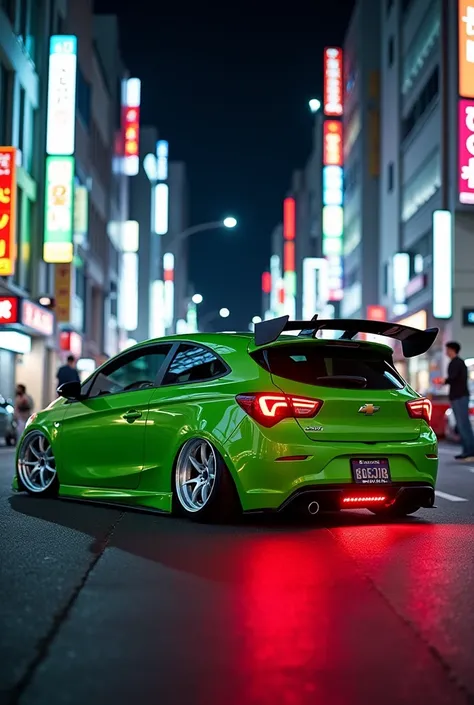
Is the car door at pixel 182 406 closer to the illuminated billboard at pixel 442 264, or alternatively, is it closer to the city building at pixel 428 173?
the city building at pixel 428 173

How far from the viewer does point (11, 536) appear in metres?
7.29

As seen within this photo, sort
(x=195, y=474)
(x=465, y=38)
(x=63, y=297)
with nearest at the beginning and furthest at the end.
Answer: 1. (x=195, y=474)
2. (x=465, y=38)
3. (x=63, y=297)

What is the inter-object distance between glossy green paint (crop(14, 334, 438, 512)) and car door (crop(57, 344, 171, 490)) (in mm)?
11

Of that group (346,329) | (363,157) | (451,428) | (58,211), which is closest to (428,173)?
(363,157)

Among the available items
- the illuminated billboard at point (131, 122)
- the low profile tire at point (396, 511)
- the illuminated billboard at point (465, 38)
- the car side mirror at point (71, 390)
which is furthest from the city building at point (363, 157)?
the low profile tire at point (396, 511)

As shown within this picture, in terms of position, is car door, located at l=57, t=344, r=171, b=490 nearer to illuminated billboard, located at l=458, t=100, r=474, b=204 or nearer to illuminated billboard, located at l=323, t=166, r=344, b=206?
illuminated billboard, located at l=458, t=100, r=474, b=204

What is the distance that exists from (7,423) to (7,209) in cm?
633

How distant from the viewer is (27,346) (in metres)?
33.8

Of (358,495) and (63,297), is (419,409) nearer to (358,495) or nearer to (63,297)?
(358,495)

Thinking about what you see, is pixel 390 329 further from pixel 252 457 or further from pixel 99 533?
pixel 99 533

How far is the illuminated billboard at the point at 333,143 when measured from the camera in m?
66.3

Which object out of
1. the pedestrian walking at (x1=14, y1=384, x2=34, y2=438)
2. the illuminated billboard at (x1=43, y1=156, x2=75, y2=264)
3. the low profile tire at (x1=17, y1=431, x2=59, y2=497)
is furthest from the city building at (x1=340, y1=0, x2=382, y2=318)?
the low profile tire at (x1=17, y1=431, x2=59, y2=497)

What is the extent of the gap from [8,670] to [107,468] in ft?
17.2

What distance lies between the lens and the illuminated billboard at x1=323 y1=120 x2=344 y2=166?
66.3 meters
